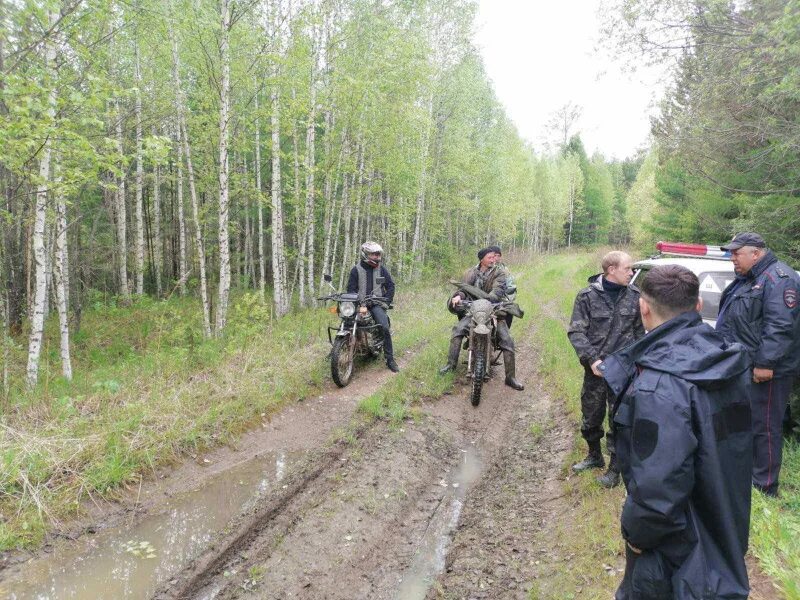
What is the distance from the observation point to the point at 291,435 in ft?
17.3

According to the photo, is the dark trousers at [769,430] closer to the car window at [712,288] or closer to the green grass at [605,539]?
the green grass at [605,539]

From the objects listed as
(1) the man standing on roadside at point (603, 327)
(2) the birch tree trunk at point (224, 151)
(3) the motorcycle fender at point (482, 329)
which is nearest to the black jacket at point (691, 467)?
(1) the man standing on roadside at point (603, 327)

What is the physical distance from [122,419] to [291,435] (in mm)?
1738

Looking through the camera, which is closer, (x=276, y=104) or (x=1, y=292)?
(x=1, y=292)

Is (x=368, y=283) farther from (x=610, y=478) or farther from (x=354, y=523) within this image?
(x=610, y=478)

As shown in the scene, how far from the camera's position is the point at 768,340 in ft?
11.8

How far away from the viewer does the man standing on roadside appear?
3947 millimetres

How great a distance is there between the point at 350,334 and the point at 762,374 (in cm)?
488

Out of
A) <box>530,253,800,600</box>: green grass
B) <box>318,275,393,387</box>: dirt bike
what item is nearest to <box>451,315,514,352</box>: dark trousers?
<box>318,275,393,387</box>: dirt bike

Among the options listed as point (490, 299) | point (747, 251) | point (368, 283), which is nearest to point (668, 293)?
point (747, 251)

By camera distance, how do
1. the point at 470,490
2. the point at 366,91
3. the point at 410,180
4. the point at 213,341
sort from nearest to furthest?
1. the point at 470,490
2. the point at 213,341
3. the point at 366,91
4. the point at 410,180

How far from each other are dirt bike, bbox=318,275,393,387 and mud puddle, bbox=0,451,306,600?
255 cm

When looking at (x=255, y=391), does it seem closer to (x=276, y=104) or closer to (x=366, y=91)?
(x=276, y=104)

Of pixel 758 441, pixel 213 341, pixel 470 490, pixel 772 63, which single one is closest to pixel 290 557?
pixel 470 490
